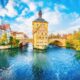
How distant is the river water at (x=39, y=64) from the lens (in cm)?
234

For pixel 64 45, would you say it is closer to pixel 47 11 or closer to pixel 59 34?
pixel 59 34

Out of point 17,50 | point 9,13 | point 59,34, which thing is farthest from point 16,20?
point 59,34

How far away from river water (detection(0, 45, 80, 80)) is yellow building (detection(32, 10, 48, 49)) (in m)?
0.07

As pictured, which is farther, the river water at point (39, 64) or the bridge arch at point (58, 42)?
the bridge arch at point (58, 42)

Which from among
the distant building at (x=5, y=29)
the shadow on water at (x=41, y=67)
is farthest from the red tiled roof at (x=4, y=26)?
the shadow on water at (x=41, y=67)

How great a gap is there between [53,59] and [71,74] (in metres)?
0.23

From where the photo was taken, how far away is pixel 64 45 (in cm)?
248

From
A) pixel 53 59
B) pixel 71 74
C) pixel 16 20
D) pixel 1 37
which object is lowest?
pixel 71 74

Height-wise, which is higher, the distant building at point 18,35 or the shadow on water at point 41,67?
the distant building at point 18,35

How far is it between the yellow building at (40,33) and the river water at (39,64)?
7 centimetres

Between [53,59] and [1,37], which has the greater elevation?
[1,37]

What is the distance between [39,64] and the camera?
2.39 metres

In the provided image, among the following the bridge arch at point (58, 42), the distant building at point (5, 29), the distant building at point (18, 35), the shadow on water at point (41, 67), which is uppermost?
the distant building at point (5, 29)

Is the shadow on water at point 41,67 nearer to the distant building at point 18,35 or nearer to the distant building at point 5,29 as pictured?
the distant building at point 18,35
